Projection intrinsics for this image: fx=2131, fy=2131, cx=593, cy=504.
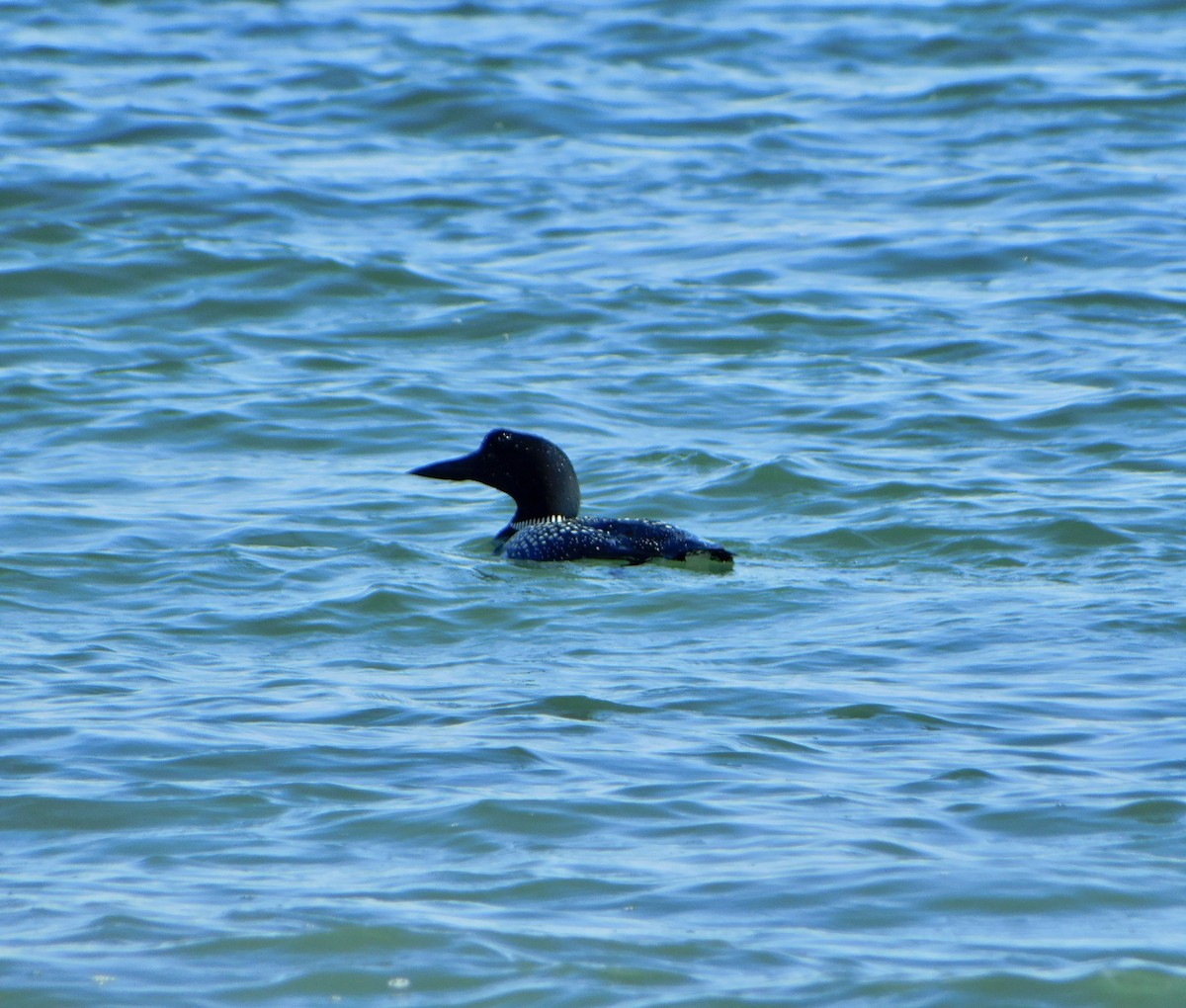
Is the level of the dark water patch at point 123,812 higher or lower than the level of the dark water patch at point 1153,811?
higher

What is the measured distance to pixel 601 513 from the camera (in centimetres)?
1054

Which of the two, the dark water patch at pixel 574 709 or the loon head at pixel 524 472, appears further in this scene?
the loon head at pixel 524 472

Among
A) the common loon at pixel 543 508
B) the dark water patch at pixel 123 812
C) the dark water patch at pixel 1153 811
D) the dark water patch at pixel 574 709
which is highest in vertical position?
the dark water patch at pixel 123 812

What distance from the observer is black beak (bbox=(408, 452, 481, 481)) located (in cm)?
1004

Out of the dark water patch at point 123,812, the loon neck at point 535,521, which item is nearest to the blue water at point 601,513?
the dark water patch at point 123,812

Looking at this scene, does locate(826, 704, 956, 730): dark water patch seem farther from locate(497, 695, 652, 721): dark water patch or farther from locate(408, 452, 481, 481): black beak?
locate(408, 452, 481, 481): black beak

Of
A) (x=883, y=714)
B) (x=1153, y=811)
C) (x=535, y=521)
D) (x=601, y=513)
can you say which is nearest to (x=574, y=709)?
(x=883, y=714)

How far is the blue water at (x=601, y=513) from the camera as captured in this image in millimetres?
5148

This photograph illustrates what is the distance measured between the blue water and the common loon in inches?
5.0

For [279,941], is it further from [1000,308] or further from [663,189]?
[663,189]

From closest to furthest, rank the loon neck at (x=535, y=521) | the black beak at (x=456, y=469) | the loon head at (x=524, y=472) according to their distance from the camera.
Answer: the loon neck at (x=535, y=521) < the loon head at (x=524, y=472) < the black beak at (x=456, y=469)

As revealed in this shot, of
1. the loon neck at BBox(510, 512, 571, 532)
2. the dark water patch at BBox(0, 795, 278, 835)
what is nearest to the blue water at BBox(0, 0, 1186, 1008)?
the dark water patch at BBox(0, 795, 278, 835)

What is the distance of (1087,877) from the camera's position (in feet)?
17.4

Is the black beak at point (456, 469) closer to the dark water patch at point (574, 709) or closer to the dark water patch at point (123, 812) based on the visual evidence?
the dark water patch at point (574, 709)
